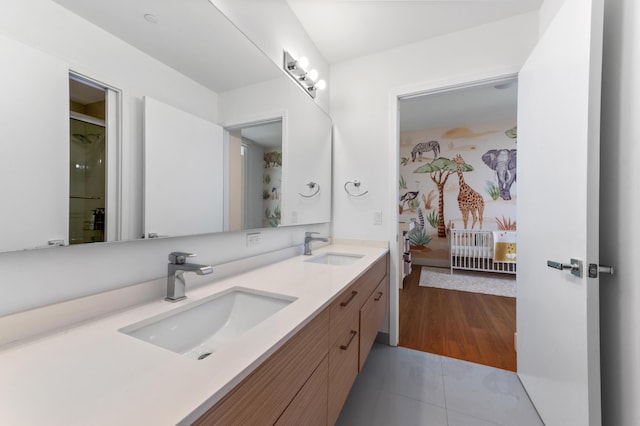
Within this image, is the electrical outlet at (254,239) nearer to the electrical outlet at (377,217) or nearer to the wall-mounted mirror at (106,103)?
the wall-mounted mirror at (106,103)

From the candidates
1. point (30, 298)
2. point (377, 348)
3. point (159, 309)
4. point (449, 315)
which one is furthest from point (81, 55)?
point (449, 315)

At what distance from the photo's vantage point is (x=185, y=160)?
1.00m

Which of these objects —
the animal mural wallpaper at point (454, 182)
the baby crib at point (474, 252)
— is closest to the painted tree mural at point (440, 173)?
the animal mural wallpaper at point (454, 182)

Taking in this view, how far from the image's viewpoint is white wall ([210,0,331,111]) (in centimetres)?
129

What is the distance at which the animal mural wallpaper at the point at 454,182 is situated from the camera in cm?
420

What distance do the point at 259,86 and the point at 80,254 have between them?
3.71 ft

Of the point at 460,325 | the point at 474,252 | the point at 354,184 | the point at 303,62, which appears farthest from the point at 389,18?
the point at 474,252

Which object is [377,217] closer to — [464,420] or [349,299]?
[349,299]

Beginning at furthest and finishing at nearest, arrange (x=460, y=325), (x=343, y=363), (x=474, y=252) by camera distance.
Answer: (x=474, y=252) < (x=460, y=325) < (x=343, y=363)

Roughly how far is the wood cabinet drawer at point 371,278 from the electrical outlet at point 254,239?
2.00 ft

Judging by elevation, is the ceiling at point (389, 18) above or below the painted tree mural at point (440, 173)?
above

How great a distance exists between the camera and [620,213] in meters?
0.93

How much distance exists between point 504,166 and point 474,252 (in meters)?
1.52

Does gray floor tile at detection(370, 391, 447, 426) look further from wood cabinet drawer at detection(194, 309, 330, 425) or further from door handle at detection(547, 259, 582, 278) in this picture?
door handle at detection(547, 259, 582, 278)
